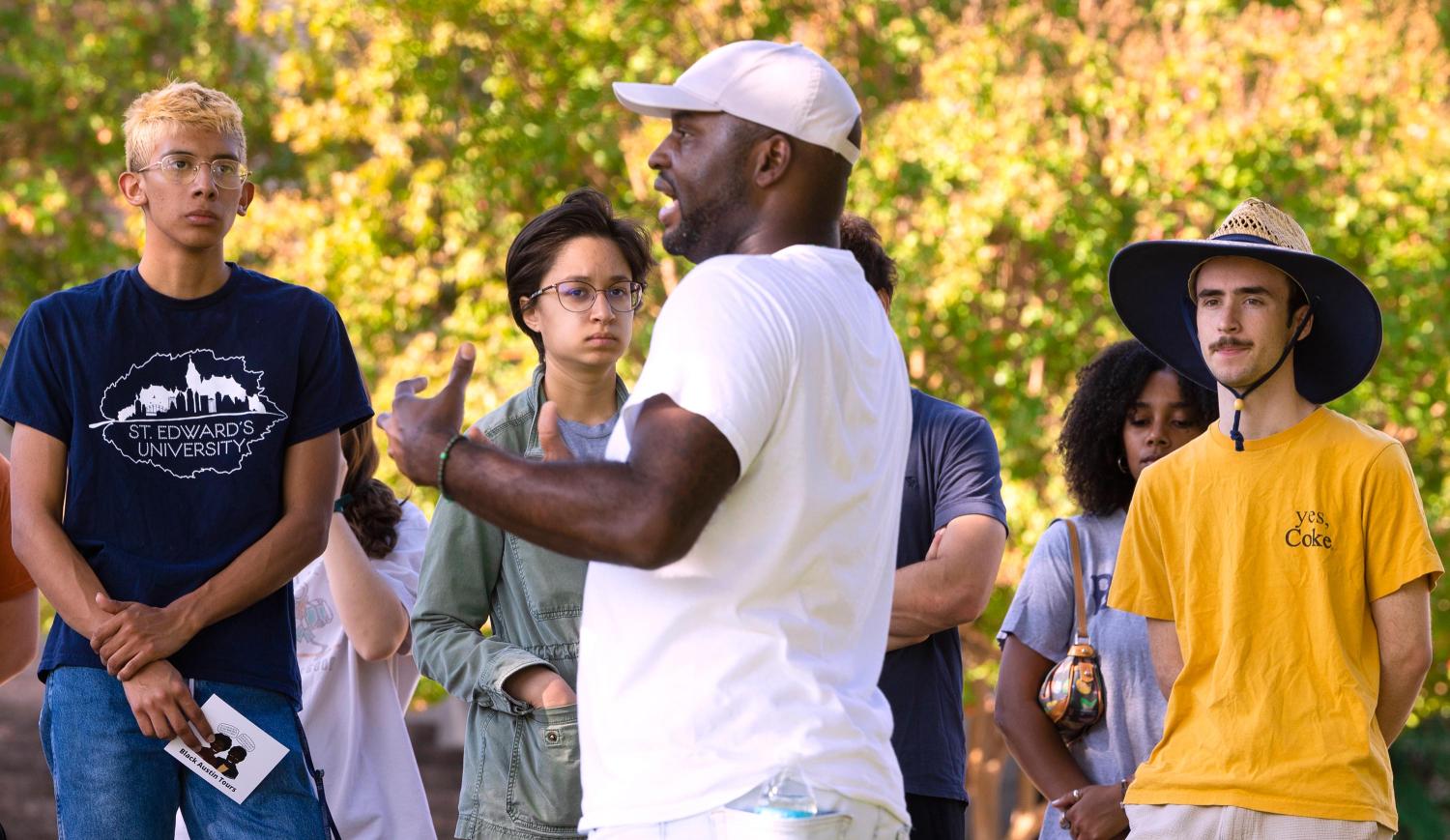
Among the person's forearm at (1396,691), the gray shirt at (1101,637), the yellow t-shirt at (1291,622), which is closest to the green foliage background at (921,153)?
the gray shirt at (1101,637)

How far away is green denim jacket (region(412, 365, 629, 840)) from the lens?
154 inches

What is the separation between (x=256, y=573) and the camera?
13.5 ft

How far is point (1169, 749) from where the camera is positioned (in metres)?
4.27

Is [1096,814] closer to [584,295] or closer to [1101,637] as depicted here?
[1101,637]

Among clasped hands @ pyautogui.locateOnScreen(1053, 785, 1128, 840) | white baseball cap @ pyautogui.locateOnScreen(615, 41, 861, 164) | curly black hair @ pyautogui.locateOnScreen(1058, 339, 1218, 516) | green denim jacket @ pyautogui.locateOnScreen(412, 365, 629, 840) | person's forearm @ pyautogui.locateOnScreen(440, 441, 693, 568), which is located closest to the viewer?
person's forearm @ pyautogui.locateOnScreen(440, 441, 693, 568)

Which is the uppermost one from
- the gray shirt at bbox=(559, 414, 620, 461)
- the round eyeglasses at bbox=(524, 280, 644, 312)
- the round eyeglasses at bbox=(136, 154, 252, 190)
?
the round eyeglasses at bbox=(136, 154, 252, 190)

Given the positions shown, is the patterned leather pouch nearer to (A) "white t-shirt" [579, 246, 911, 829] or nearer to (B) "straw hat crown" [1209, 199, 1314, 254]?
(B) "straw hat crown" [1209, 199, 1314, 254]

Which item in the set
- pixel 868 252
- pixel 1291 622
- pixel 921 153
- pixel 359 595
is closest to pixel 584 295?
pixel 868 252

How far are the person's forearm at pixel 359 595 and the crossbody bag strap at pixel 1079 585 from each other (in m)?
1.85

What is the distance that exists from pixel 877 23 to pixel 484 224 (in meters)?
3.15

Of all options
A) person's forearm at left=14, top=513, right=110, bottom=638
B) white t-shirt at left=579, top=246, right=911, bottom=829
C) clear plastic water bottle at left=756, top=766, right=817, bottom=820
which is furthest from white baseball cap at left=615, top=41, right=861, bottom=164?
person's forearm at left=14, top=513, right=110, bottom=638

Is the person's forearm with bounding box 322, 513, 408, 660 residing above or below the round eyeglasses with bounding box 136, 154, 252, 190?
below

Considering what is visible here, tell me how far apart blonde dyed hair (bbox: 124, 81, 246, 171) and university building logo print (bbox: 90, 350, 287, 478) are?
1.68 ft

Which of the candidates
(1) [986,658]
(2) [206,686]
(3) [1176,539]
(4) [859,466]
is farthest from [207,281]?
(1) [986,658]
